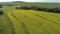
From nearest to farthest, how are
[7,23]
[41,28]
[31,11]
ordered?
[41,28], [7,23], [31,11]

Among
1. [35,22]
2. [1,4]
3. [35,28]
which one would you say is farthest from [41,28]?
[1,4]

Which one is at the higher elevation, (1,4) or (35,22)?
(1,4)

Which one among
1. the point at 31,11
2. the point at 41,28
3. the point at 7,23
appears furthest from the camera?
the point at 31,11

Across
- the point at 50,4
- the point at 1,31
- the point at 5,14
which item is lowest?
the point at 1,31

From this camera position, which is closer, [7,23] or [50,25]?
[50,25]

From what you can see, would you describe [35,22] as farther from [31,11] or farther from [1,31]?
[1,31]
